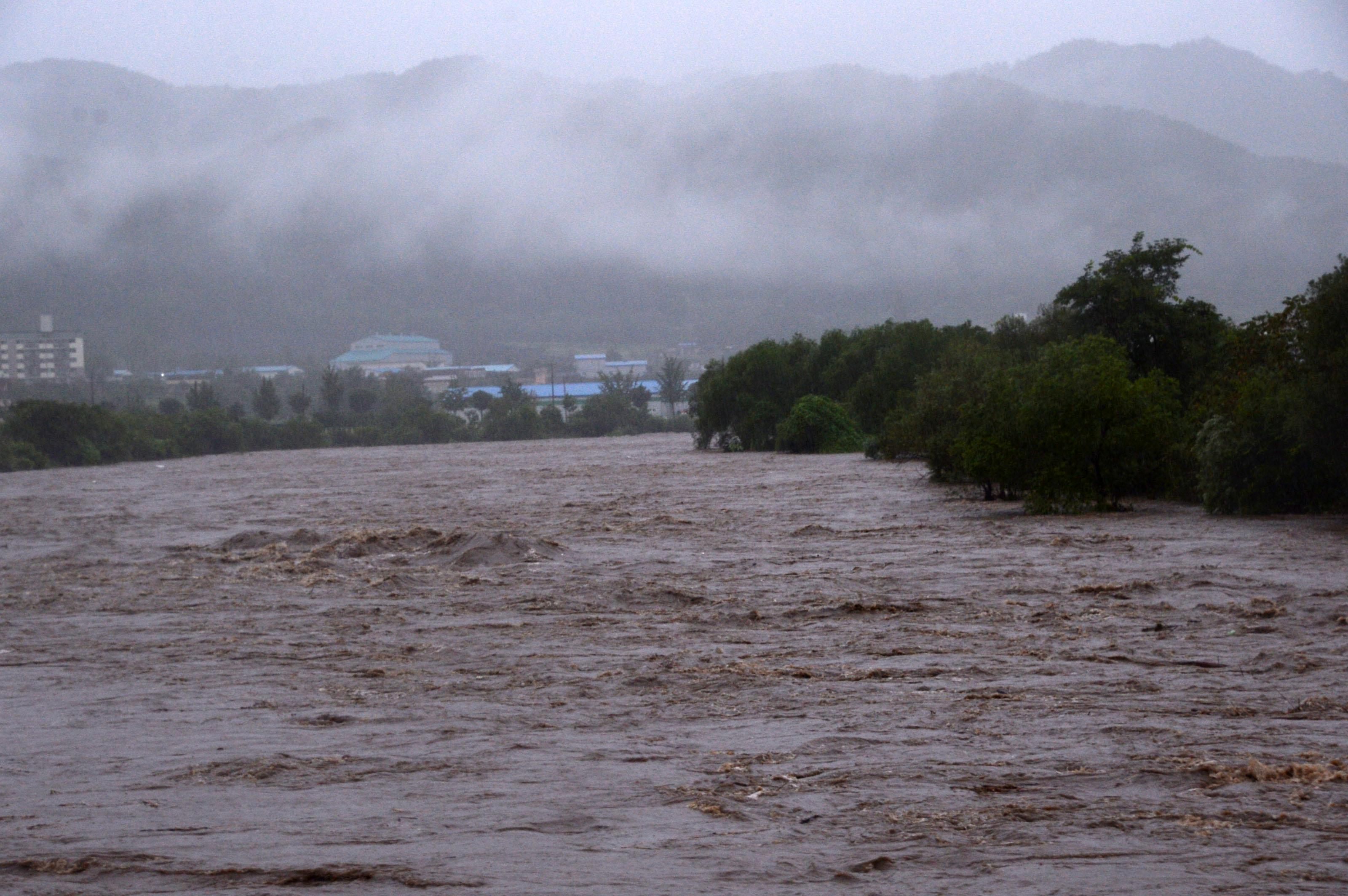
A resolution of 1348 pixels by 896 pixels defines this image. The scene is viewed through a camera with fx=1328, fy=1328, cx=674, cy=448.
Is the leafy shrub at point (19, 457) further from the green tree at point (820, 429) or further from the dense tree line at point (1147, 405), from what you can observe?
the dense tree line at point (1147, 405)

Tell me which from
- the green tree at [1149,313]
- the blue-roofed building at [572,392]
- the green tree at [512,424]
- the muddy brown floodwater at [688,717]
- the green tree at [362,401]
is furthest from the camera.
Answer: the blue-roofed building at [572,392]

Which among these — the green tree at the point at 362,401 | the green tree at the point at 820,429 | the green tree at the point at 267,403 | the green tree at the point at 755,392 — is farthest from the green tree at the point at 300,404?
the green tree at the point at 820,429

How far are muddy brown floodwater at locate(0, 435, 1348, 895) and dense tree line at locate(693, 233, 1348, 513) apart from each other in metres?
2.99

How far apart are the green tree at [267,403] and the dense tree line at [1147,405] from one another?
99.8 m

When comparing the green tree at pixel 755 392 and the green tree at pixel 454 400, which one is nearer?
the green tree at pixel 755 392

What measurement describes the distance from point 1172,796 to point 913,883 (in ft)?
6.75

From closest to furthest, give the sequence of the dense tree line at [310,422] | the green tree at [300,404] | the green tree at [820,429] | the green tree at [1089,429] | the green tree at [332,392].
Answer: the green tree at [1089,429], the green tree at [820,429], the dense tree line at [310,422], the green tree at [300,404], the green tree at [332,392]

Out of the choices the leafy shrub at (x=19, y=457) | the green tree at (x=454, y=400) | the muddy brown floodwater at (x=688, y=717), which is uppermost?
the green tree at (x=454, y=400)

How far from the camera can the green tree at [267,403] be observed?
13512cm

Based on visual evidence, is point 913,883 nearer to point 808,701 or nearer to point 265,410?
point 808,701

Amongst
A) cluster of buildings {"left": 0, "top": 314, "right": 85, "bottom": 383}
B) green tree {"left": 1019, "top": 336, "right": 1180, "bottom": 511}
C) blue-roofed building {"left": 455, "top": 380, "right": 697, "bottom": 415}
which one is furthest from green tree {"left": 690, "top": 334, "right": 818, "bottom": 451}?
cluster of buildings {"left": 0, "top": 314, "right": 85, "bottom": 383}

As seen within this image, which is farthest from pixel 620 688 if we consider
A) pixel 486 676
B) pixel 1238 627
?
pixel 1238 627

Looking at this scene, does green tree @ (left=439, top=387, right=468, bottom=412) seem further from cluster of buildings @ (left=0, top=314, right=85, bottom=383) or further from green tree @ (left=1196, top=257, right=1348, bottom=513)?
green tree @ (left=1196, top=257, right=1348, bottom=513)

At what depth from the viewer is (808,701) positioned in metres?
10.1
